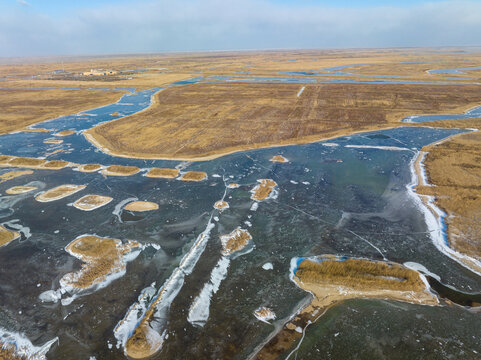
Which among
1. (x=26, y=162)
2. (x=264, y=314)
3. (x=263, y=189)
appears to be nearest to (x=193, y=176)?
(x=263, y=189)

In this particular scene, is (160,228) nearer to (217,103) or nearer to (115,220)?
(115,220)

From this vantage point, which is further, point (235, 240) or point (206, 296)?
point (235, 240)

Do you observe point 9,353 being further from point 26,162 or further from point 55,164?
point 26,162

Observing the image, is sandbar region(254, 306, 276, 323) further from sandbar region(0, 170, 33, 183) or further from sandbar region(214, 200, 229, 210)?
sandbar region(0, 170, 33, 183)

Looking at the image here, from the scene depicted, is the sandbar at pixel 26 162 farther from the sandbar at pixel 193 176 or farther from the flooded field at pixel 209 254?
the sandbar at pixel 193 176

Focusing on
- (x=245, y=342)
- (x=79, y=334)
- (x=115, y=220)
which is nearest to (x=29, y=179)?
(x=115, y=220)

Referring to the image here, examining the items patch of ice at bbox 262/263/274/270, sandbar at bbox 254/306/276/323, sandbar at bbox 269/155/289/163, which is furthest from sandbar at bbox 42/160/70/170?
sandbar at bbox 254/306/276/323
